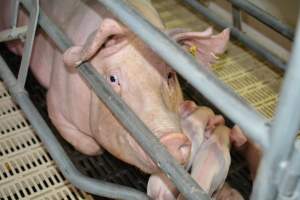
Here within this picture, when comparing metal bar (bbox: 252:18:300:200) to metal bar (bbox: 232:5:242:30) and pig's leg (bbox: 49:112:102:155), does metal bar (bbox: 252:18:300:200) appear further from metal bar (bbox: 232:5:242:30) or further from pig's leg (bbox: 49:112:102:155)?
metal bar (bbox: 232:5:242:30)

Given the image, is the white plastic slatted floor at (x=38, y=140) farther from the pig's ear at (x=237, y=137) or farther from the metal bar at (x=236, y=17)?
the pig's ear at (x=237, y=137)

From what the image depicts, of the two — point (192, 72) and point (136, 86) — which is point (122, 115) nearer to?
point (136, 86)

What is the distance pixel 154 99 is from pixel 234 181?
0.55 m

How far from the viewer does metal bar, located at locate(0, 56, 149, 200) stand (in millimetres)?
1269

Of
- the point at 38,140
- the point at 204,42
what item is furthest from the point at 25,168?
the point at 204,42

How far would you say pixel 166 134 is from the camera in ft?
4.11

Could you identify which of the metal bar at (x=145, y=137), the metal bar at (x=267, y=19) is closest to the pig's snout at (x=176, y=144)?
the metal bar at (x=145, y=137)

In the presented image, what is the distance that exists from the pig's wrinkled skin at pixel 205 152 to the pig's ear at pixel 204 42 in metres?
0.18

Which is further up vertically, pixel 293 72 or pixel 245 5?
pixel 293 72

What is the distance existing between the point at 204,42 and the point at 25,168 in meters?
0.73

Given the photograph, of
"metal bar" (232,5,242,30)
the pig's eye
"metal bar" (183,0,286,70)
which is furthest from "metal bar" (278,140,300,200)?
"metal bar" (232,5,242,30)

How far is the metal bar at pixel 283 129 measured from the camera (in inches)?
27.1

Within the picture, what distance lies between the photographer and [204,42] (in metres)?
1.45

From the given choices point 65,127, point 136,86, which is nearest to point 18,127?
point 65,127
